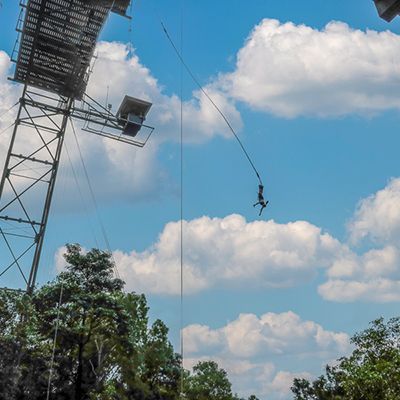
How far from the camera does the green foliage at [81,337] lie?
22948 mm

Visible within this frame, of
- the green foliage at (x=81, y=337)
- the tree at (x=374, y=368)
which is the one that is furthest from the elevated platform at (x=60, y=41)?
the tree at (x=374, y=368)

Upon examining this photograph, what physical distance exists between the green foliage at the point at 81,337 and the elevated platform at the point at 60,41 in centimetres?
942

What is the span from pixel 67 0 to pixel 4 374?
53.6 feet

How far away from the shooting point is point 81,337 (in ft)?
87.4

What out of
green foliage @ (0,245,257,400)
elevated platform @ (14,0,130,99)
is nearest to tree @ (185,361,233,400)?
green foliage @ (0,245,257,400)

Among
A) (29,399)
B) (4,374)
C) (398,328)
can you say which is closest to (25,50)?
(4,374)

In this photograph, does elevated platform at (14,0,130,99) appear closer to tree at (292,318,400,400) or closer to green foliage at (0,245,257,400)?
green foliage at (0,245,257,400)

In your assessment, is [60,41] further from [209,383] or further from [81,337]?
[209,383]

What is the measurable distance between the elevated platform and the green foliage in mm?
9416

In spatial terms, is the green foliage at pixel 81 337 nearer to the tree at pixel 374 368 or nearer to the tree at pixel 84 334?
the tree at pixel 84 334

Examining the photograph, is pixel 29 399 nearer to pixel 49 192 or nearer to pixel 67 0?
pixel 49 192

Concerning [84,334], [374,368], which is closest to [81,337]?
[84,334]

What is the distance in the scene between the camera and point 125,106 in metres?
27.3

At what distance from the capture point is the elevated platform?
22000 mm
